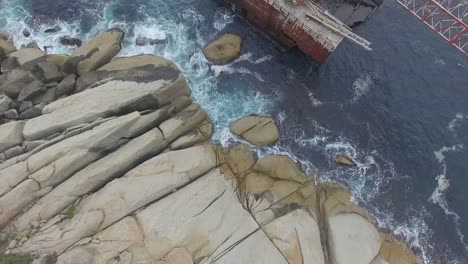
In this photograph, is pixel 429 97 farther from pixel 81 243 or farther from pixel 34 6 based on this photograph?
pixel 34 6

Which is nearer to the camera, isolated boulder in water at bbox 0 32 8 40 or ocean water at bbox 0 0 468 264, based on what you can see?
ocean water at bbox 0 0 468 264

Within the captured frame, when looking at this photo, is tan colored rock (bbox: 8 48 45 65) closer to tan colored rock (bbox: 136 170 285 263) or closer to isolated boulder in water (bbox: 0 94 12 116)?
isolated boulder in water (bbox: 0 94 12 116)

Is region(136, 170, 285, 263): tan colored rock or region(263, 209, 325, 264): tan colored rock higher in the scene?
region(263, 209, 325, 264): tan colored rock

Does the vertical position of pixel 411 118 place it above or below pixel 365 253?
above

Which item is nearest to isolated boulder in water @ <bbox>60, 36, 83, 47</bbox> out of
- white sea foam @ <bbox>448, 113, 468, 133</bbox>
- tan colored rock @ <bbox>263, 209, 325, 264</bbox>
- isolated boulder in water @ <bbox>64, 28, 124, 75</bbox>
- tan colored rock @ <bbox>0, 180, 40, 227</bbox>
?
isolated boulder in water @ <bbox>64, 28, 124, 75</bbox>

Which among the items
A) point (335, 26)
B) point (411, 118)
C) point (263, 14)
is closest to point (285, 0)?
point (263, 14)

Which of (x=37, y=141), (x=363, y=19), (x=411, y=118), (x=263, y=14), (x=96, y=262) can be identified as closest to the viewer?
(x=96, y=262)

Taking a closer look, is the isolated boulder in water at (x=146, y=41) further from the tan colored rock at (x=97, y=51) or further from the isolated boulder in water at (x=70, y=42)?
the isolated boulder in water at (x=70, y=42)
